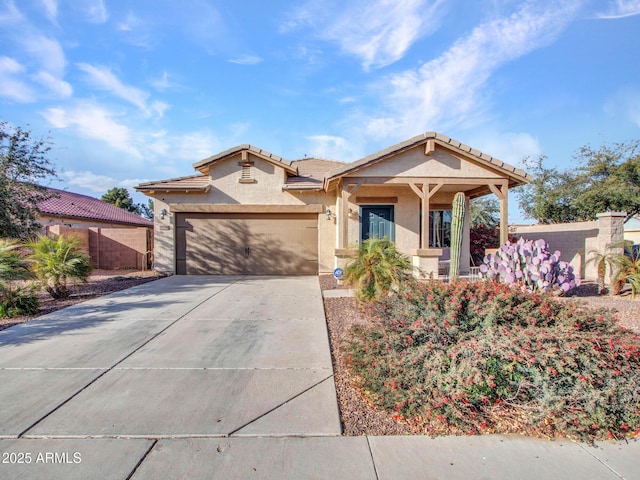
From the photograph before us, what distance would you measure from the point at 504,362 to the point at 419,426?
0.98 m

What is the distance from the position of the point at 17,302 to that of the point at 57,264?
60.1 inches

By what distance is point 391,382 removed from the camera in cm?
329

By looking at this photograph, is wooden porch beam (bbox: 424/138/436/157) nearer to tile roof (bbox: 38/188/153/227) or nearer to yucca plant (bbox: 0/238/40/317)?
yucca plant (bbox: 0/238/40/317)

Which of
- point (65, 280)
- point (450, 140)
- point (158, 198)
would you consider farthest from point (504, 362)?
point (158, 198)

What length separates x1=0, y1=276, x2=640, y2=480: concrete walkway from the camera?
2549 mm

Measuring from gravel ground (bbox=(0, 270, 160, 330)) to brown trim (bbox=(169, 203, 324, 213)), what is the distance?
255 cm

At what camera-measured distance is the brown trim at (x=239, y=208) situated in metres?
A: 12.2

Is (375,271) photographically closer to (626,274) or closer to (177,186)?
(626,274)

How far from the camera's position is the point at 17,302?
686cm

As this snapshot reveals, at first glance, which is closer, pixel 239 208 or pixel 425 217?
pixel 425 217

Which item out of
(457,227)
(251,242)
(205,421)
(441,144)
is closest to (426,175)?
(441,144)

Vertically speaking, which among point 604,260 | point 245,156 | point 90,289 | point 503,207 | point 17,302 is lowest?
point 90,289

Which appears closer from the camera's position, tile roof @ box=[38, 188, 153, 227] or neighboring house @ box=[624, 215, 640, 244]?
tile roof @ box=[38, 188, 153, 227]

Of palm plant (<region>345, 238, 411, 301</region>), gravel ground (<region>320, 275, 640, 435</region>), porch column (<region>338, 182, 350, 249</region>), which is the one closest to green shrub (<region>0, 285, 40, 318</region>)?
gravel ground (<region>320, 275, 640, 435</region>)
